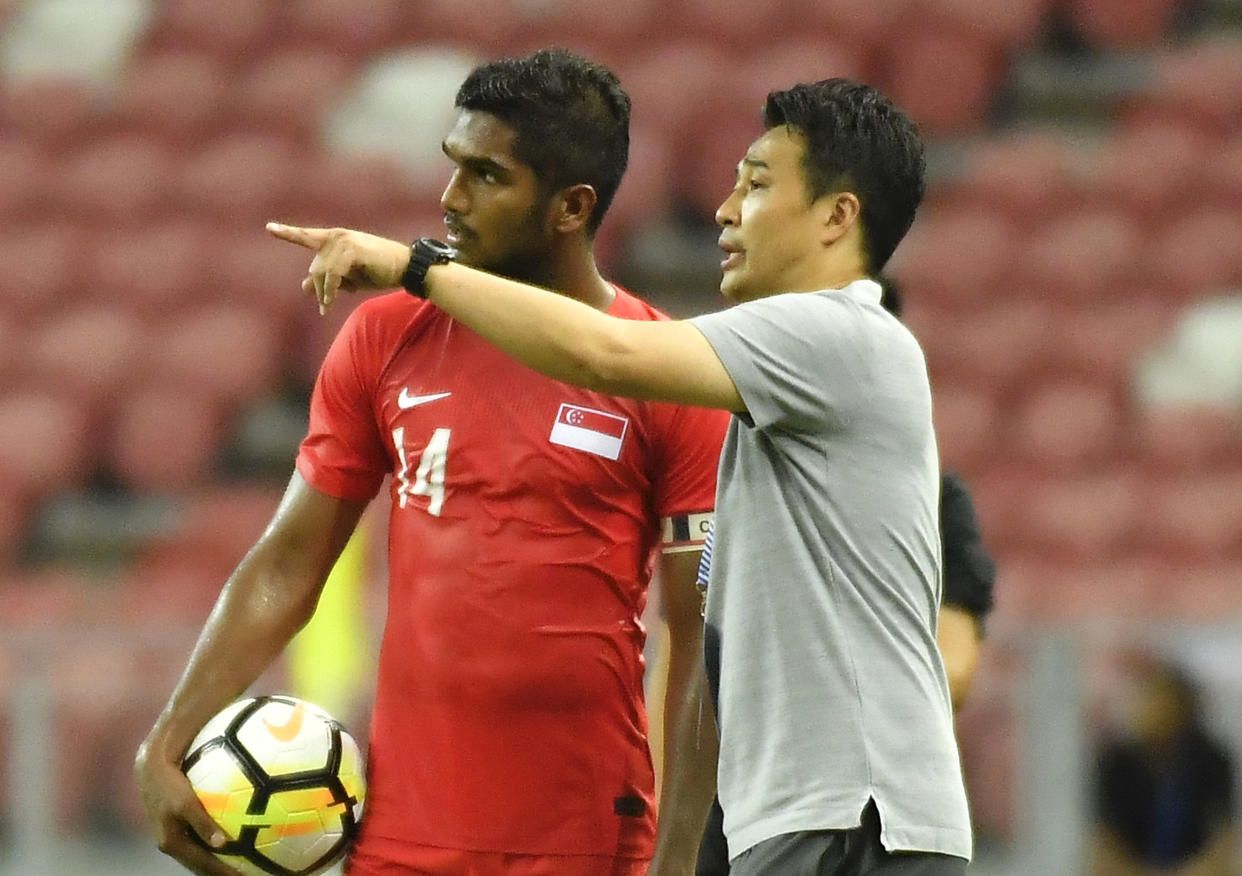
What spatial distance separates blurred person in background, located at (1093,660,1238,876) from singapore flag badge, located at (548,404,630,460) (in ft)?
11.3

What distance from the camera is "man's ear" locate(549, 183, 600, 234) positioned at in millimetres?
3326

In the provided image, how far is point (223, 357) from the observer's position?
9.62 metres

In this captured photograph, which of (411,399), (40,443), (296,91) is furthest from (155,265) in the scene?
(411,399)

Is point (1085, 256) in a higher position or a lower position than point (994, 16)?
lower

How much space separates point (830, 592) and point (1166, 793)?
386 centimetres

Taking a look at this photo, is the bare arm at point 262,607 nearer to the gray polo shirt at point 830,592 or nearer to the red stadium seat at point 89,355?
the gray polo shirt at point 830,592

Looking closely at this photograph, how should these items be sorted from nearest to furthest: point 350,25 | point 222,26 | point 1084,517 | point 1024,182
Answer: point 1084,517 < point 1024,182 < point 350,25 < point 222,26

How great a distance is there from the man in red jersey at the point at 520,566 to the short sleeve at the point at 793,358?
1.79 ft

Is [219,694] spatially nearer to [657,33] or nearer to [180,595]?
[180,595]

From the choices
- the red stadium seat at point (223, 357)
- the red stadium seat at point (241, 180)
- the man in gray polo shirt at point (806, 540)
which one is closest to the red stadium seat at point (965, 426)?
the red stadium seat at point (223, 357)

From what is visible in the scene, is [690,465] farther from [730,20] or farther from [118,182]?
[118,182]

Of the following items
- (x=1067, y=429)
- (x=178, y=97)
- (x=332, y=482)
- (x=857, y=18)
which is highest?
(x=857, y=18)

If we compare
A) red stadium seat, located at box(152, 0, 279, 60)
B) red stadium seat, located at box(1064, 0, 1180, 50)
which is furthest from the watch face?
red stadium seat, located at box(152, 0, 279, 60)

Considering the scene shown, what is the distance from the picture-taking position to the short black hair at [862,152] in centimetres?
298
